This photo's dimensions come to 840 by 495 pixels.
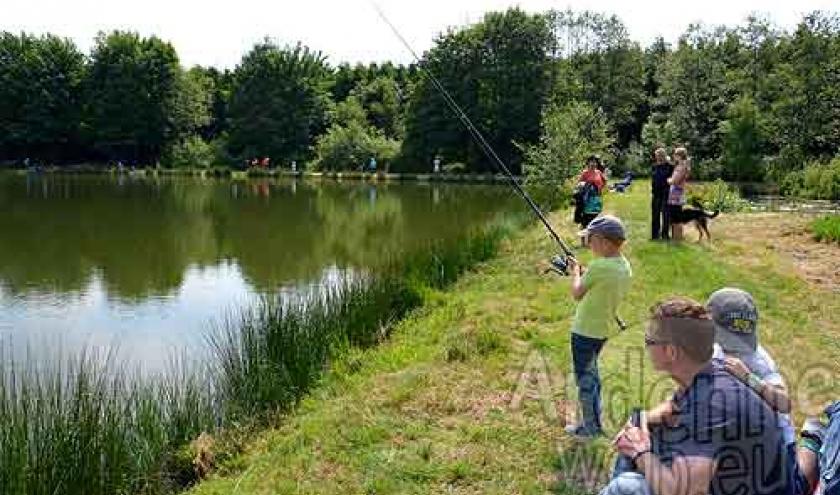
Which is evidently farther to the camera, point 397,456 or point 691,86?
point 691,86

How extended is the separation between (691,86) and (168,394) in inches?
1414

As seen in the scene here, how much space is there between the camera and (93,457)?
4875 millimetres

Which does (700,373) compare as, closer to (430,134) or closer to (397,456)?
(397,456)

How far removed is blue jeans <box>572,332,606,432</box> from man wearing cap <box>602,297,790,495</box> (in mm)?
1808

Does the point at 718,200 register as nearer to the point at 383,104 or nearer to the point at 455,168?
the point at 455,168

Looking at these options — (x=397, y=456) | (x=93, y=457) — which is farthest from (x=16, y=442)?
(x=397, y=456)

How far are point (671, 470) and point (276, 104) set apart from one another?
5654 cm

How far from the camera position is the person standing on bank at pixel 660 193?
1085 cm

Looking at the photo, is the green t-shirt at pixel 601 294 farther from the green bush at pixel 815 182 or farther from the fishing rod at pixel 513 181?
the green bush at pixel 815 182

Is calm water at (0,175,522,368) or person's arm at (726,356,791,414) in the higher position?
person's arm at (726,356,791,414)

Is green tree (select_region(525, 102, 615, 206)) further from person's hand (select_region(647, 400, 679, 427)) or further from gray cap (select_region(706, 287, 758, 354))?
person's hand (select_region(647, 400, 679, 427))

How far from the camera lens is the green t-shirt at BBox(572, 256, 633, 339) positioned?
14.4 ft

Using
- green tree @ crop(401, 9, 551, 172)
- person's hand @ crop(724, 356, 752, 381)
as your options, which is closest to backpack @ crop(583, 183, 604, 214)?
person's hand @ crop(724, 356, 752, 381)

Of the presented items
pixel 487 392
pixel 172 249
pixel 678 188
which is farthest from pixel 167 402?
pixel 172 249
